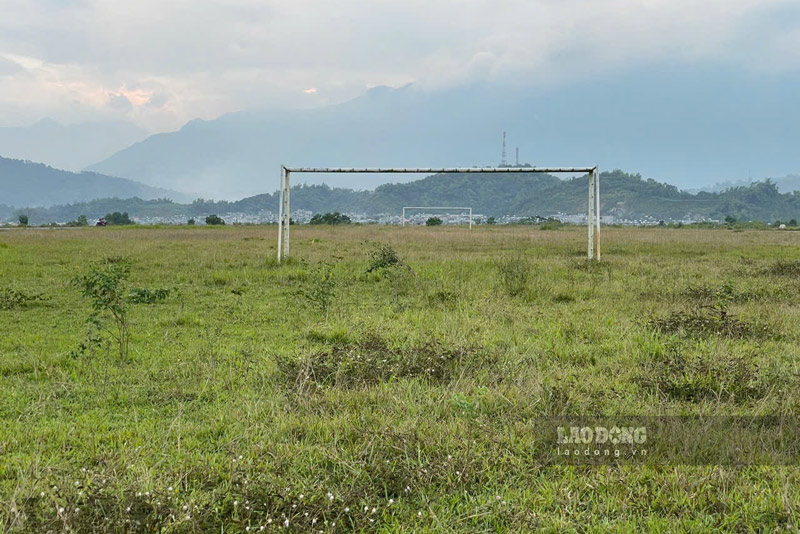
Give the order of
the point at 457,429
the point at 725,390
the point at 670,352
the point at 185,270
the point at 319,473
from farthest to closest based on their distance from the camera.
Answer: the point at 185,270 → the point at 670,352 → the point at 725,390 → the point at 457,429 → the point at 319,473

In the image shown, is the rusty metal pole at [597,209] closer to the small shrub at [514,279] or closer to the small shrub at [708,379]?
the small shrub at [514,279]

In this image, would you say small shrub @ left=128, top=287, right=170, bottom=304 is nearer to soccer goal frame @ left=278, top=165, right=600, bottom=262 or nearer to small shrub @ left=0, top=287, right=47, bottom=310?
small shrub @ left=0, top=287, right=47, bottom=310

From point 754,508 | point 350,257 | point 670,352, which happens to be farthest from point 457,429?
point 350,257

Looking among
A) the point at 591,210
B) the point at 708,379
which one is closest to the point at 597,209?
the point at 591,210

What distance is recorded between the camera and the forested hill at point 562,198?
84688 mm

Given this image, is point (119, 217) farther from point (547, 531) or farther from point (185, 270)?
point (547, 531)

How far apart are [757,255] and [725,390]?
15370 mm

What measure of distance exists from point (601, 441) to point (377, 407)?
1509 mm

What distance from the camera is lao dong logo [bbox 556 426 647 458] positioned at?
3299mm

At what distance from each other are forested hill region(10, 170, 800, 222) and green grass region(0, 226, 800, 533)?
250 ft

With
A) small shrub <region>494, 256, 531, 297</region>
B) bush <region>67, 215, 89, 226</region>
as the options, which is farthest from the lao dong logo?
bush <region>67, 215, 89, 226</region>

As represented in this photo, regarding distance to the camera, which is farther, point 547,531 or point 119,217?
point 119,217

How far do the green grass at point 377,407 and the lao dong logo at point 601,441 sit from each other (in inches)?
6.9

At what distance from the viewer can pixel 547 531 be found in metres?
2.63
